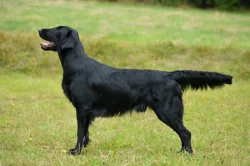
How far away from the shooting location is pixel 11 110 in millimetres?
10789

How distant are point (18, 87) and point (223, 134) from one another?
759 cm

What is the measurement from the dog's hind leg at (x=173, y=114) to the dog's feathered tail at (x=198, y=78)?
29 centimetres

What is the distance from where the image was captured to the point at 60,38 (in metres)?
7.85

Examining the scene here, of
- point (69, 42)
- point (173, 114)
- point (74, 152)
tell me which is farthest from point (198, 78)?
point (74, 152)

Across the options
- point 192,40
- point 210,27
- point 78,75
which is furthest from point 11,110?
point 210,27

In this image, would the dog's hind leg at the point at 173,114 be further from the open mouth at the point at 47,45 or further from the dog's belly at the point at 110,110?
the open mouth at the point at 47,45

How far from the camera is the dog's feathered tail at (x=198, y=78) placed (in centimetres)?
761

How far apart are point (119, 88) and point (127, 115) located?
3.23 meters

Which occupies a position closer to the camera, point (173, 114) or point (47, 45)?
point (173, 114)

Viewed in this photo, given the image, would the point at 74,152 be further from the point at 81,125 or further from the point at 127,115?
the point at 127,115

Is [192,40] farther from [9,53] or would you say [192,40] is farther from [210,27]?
[9,53]

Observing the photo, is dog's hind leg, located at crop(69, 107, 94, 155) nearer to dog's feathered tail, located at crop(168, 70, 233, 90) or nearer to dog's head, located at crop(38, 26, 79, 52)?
dog's head, located at crop(38, 26, 79, 52)

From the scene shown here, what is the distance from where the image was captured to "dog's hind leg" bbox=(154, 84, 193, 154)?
7.37 meters

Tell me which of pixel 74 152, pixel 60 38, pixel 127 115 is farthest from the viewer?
pixel 127 115
